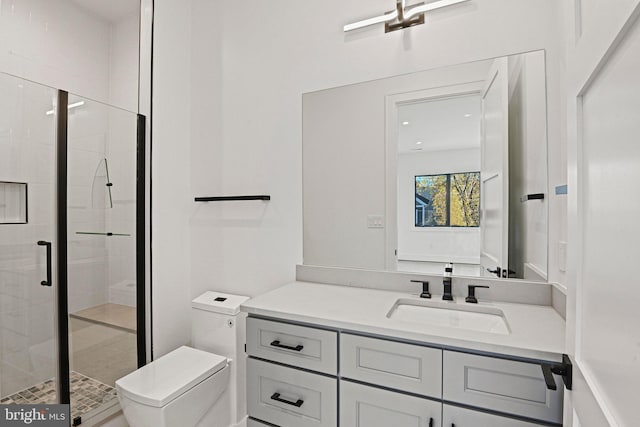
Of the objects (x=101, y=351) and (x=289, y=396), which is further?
(x=101, y=351)

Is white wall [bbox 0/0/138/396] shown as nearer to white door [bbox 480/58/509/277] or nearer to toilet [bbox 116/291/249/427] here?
toilet [bbox 116/291/249/427]

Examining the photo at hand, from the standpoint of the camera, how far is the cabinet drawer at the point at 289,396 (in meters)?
1.20

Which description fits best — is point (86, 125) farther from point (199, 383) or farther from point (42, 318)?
point (199, 383)

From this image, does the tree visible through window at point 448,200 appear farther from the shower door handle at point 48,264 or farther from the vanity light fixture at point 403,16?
the shower door handle at point 48,264

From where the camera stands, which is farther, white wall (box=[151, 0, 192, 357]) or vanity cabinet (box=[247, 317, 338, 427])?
white wall (box=[151, 0, 192, 357])

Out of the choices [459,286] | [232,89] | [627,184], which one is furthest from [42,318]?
[627,184]

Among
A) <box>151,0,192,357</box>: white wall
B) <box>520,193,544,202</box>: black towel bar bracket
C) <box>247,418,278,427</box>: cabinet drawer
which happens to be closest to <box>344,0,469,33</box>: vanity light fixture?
<box>520,193,544,202</box>: black towel bar bracket

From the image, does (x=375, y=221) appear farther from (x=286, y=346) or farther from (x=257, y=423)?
(x=257, y=423)

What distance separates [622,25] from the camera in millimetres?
413

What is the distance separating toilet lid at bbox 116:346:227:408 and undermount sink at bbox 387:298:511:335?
1045mm

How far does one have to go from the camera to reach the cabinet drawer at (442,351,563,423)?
2.94 ft

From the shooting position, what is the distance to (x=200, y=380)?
5.25 ft

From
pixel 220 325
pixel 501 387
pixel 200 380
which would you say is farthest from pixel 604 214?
pixel 220 325

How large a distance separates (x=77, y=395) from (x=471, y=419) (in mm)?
1963
